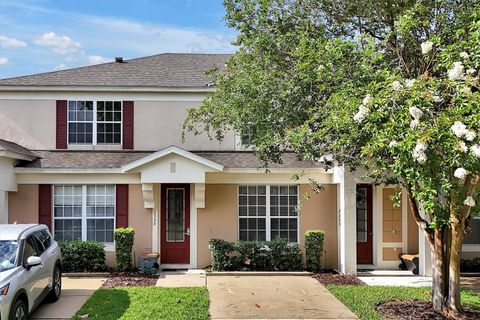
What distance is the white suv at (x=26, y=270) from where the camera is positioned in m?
7.57

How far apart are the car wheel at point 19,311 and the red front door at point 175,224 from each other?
6.70 metres

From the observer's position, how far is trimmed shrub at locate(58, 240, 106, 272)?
13.4m

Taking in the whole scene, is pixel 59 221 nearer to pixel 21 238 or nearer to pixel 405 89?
pixel 21 238

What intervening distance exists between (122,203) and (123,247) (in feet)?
5.00

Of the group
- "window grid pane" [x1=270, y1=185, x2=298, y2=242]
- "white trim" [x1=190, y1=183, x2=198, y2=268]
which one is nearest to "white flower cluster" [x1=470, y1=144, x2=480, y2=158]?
Result: "window grid pane" [x1=270, y1=185, x2=298, y2=242]

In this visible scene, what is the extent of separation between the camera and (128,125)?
51.1 feet

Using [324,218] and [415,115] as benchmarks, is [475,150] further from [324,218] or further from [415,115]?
[324,218]

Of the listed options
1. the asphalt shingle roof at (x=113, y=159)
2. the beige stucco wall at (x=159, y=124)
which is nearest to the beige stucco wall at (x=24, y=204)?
the asphalt shingle roof at (x=113, y=159)

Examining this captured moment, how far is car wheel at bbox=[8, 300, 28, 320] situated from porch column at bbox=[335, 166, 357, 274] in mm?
8664

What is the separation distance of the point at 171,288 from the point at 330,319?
4.15 metres

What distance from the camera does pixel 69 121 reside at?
15555 mm

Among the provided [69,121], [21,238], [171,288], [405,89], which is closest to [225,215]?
[171,288]

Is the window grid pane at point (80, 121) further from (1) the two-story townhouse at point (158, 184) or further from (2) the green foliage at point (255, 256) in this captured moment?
(2) the green foliage at point (255, 256)

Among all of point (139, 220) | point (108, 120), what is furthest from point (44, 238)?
point (108, 120)
